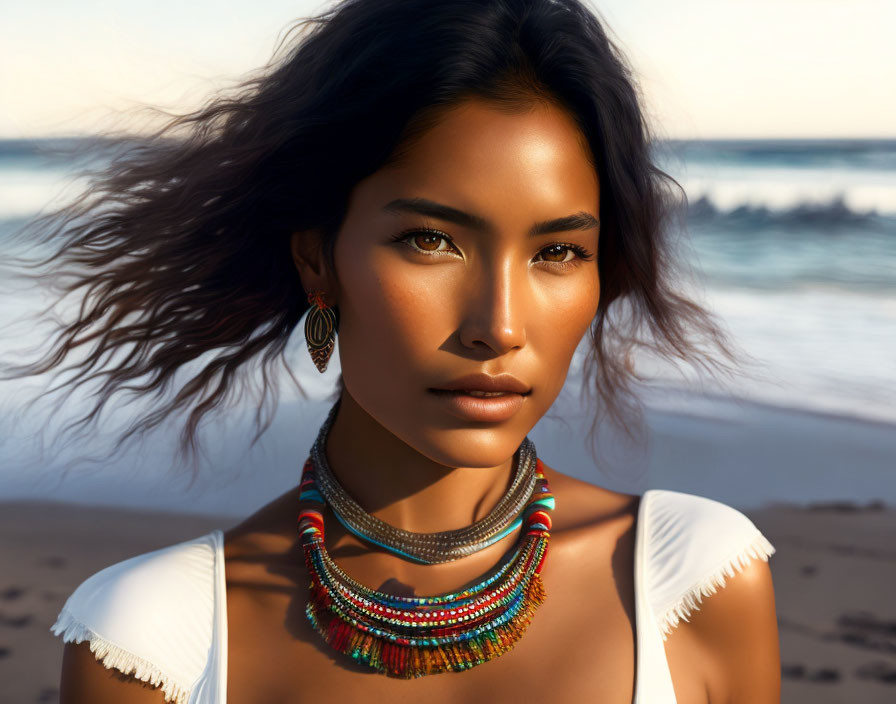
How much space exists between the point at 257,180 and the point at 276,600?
35.8 inches

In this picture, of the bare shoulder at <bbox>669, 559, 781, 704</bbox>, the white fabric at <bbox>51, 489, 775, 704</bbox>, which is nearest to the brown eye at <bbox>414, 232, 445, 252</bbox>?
the white fabric at <bbox>51, 489, 775, 704</bbox>

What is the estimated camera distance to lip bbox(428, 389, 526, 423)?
2064 millimetres

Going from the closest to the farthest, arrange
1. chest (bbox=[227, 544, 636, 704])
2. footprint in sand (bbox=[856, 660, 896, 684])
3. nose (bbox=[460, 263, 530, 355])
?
1. nose (bbox=[460, 263, 530, 355])
2. chest (bbox=[227, 544, 636, 704])
3. footprint in sand (bbox=[856, 660, 896, 684])

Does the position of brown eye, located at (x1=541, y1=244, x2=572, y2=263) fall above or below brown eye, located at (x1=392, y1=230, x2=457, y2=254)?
below

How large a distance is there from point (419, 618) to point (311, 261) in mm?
784

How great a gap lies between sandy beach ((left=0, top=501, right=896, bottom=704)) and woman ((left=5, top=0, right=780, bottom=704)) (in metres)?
2.68

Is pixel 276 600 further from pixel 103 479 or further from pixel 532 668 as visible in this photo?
pixel 103 479

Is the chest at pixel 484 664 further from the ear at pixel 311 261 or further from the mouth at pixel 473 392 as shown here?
the ear at pixel 311 261

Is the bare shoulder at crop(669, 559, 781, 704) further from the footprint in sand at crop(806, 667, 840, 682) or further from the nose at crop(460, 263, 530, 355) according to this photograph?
the footprint in sand at crop(806, 667, 840, 682)

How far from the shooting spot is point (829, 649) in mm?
4988

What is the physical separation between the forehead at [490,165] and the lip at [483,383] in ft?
0.99

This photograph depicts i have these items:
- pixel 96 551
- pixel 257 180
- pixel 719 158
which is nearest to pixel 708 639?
pixel 257 180

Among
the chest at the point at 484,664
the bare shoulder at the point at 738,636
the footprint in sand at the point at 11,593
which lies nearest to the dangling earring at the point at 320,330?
the chest at the point at 484,664

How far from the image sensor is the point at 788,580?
5.63 meters
